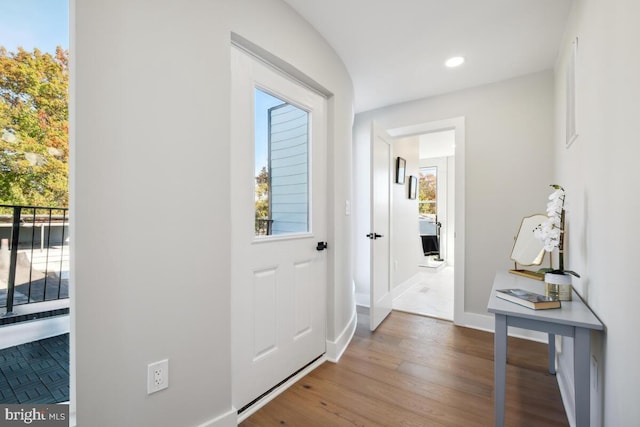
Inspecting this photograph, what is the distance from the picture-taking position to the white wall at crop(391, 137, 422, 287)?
4012 mm

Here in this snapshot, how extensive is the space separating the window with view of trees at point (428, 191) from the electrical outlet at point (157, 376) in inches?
263

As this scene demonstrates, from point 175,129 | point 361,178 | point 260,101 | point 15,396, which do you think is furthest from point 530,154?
point 15,396

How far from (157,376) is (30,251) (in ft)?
2.98

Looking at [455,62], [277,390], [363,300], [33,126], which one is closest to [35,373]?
[277,390]

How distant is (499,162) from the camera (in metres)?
2.91

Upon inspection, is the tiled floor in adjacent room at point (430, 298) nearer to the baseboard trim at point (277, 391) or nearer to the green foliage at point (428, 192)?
the baseboard trim at point (277, 391)

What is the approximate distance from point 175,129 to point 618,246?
175 cm

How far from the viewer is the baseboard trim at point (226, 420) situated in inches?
56.7

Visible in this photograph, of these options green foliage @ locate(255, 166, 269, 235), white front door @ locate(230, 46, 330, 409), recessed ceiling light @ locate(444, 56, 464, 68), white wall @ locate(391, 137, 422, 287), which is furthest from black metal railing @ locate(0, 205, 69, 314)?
white wall @ locate(391, 137, 422, 287)

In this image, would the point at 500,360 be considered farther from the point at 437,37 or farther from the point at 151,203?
the point at 437,37

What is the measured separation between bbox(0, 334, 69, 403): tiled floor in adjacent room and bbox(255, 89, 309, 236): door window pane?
4.69 ft

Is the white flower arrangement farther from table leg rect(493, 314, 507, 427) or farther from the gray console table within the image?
table leg rect(493, 314, 507, 427)

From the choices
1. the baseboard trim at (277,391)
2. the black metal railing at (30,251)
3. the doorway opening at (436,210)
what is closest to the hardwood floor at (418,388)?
the baseboard trim at (277,391)

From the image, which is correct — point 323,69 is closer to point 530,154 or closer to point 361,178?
point 361,178
